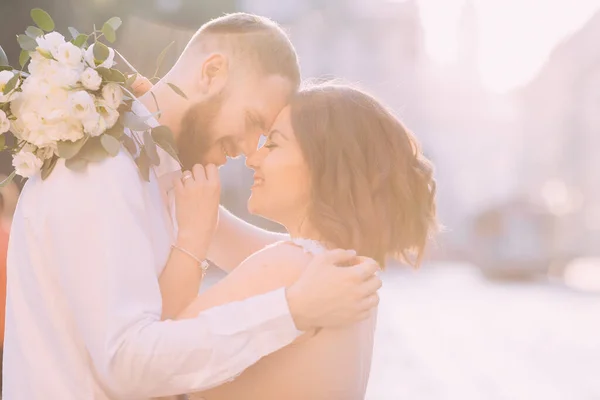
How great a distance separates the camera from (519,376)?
444 inches

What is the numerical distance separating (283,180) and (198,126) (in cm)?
40

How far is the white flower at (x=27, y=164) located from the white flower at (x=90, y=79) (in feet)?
0.83

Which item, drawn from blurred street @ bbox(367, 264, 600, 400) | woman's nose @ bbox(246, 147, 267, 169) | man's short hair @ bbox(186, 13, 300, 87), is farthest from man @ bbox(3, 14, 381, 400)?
blurred street @ bbox(367, 264, 600, 400)

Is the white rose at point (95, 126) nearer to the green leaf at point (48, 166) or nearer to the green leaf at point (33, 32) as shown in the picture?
the green leaf at point (48, 166)

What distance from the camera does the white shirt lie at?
2.25m

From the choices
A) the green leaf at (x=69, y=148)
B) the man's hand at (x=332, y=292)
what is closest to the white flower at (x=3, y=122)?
the green leaf at (x=69, y=148)

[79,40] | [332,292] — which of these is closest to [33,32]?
[79,40]

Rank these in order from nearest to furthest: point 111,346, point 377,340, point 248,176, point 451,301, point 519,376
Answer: point 111,346, point 519,376, point 377,340, point 451,301, point 248,176

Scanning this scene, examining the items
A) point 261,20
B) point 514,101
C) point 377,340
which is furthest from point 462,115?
point 261,20

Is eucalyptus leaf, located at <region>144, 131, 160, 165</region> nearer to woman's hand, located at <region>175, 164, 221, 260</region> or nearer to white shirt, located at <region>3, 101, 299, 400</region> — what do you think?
white shirt, located at <region>3, 101, 299, 400</region>

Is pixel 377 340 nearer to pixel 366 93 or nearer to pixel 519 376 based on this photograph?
pixel 519 376

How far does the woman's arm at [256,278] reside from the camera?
2477 millimetres

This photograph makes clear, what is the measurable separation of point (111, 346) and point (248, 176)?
3824 cm

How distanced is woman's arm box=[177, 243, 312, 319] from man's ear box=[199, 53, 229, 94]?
2.37 feet
